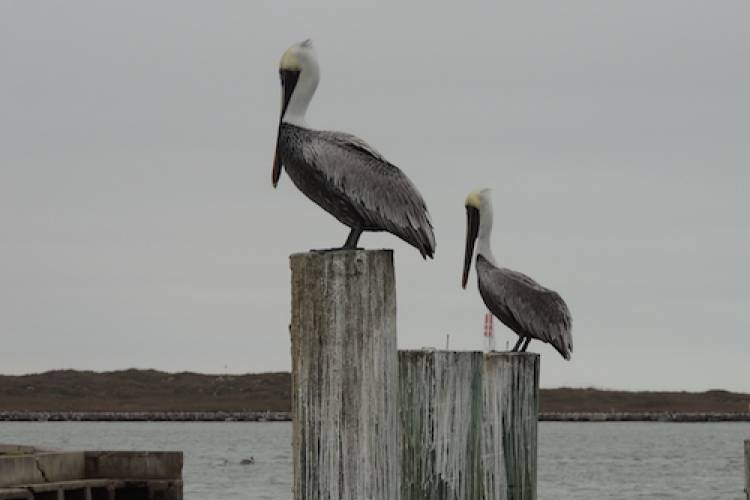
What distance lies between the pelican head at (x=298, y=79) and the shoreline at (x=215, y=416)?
452 ft

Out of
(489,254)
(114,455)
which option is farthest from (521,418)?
(114,455)

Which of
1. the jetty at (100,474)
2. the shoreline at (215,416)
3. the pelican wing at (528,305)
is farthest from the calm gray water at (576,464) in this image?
the pelican wing at (528,305)

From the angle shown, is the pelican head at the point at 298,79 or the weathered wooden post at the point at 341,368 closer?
the weathered wooden post at the point at 341,368

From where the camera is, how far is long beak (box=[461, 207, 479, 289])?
39.0ft

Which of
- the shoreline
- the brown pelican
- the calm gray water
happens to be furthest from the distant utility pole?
the shoreline

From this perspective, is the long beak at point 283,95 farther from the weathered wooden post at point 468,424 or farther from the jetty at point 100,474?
the jetty at point 100,474

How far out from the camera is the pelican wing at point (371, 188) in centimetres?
743

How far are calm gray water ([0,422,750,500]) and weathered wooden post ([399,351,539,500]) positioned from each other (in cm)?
4157

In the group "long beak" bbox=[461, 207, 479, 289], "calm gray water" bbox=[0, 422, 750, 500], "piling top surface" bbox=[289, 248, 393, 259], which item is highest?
"long beak" bbox=[461, 207, 479, 289]

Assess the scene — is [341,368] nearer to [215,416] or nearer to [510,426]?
[510,426]

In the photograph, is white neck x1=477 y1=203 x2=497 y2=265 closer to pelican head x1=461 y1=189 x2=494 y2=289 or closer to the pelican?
pelican head x1=461 y1=189 x2=494 y2=289

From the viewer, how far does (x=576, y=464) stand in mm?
76938

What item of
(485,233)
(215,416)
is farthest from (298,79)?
(215,416)

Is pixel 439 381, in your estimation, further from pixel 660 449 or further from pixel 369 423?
pixel 660 449
